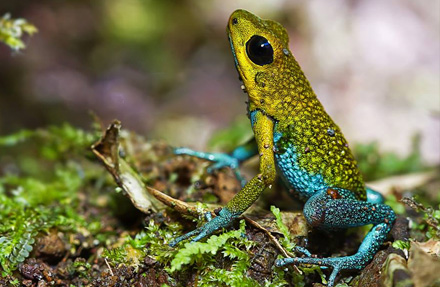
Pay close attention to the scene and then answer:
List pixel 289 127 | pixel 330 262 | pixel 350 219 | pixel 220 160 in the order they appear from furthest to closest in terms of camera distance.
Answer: pixel 220 160
pixel 289 127
pixel 350 219
pixel 330 262

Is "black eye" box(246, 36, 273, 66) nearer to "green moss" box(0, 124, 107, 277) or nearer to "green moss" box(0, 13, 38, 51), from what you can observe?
"green moss" box(0, 124, 107, 277)

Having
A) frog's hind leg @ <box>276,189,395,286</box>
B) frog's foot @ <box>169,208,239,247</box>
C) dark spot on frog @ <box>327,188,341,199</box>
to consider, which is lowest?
frog's foot @ <box>169,208,239,247</box>

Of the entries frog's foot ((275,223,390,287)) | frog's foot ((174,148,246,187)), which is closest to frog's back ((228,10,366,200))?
frog's foot ((275,223,390,287))

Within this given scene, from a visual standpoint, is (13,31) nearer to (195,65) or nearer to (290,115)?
(290,115)

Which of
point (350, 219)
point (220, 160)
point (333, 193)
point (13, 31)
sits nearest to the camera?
point (350, 219)

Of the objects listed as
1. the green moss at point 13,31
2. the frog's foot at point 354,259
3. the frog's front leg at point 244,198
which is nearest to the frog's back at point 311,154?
the frog's front leg at point 244,198

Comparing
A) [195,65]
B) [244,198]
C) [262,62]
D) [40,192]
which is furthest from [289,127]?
[195,65]

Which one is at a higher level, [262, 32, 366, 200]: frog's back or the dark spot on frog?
[262, 32, 366, 200]: frog's back

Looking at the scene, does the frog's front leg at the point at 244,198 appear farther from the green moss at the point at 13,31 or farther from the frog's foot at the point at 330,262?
the green moss at the point at 13,31
